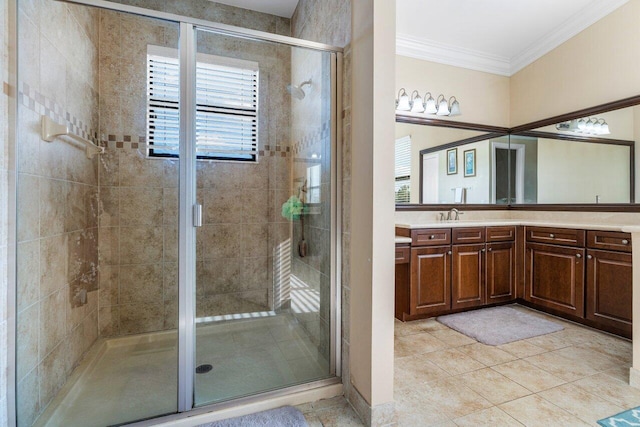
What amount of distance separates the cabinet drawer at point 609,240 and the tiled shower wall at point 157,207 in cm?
252

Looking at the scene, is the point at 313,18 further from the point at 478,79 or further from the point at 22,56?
the point at 478,79

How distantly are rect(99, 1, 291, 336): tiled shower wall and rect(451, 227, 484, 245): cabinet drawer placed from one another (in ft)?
5.32

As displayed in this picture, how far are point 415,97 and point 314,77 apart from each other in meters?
1.65

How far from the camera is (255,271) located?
7.76 feet

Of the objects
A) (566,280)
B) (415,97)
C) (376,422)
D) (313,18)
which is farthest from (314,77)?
(566,280)

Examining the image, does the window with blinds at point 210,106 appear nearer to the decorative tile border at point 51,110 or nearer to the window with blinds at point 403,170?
the decorative tile border at point 51,110

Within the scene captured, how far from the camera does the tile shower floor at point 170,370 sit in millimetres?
1566

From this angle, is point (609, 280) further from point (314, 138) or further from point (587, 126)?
point (314, 138)

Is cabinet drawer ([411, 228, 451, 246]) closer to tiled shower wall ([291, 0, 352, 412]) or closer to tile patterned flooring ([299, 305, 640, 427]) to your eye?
tile patterned flooring ([299, 305, 640, 427])

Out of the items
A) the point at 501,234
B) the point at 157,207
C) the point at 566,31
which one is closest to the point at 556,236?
the point at 501,234

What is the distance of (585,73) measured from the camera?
9.99 ft

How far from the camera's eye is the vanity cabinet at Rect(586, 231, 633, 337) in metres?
2.36

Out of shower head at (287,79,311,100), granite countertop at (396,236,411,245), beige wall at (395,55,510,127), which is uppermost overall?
beige wall at (395,55,510,127)

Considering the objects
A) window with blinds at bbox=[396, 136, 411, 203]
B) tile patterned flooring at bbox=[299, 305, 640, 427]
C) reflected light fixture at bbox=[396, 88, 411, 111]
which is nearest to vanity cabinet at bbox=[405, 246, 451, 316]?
tile patterned flooring at bbox=[299, 305, 640, 427]
